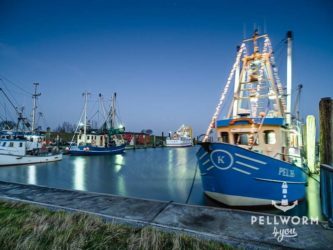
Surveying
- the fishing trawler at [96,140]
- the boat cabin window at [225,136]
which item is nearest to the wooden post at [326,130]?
the boat cabin window at [225,136]

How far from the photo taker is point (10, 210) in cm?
541

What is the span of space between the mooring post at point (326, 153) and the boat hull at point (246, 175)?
3.03 m

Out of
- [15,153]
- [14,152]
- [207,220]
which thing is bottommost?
[15,153]

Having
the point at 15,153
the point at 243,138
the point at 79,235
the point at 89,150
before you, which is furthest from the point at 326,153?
the point at 89,150

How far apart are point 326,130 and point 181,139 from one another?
10297 cm

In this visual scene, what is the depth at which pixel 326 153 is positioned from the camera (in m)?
4.53

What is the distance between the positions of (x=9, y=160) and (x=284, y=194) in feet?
100

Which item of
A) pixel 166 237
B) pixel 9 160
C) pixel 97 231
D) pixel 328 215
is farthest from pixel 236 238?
pixel 9 160

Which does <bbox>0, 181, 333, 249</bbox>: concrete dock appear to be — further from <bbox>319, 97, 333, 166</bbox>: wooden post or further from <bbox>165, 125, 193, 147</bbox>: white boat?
<bbox>165, 125, 193, 147</bbox>: white boat

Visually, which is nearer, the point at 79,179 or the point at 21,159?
the point at 79,179

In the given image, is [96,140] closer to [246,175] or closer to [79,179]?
[79,179]

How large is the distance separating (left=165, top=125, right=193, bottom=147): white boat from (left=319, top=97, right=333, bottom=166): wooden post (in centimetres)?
9929

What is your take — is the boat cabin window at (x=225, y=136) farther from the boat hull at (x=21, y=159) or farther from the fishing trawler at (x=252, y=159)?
the boat hull at (x=21, y=159)

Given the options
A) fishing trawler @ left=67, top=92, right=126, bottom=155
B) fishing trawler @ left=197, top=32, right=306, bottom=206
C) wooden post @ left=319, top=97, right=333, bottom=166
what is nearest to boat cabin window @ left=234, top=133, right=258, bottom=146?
fishing trawler @ left=197, top=32, right=306, bottom=206
